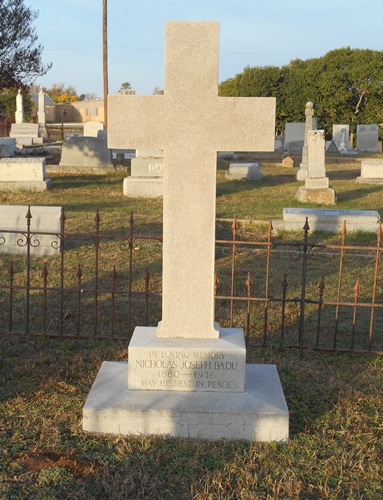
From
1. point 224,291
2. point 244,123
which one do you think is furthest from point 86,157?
point 244,123

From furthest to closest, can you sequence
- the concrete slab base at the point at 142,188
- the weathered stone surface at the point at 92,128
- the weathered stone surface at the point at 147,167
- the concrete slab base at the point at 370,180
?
the weathered stone surface at the point at 92,128, the concrete slab base at the point at 370,180, the weathered stone surface at the point at 147,167, the concrete slab base at the point at 142,188

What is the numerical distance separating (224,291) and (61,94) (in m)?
77.5

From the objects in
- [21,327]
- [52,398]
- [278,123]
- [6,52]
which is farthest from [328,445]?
Result: [278,123]

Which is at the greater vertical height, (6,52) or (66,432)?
(6,52)

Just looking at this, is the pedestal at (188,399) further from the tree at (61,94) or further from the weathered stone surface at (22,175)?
the tree at (61,94)

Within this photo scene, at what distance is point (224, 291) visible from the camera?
6820 mm

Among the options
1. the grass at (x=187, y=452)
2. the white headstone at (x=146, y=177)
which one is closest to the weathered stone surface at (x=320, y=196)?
the white headstone at (x=146, y=177)

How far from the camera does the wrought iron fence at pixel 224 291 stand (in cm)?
520

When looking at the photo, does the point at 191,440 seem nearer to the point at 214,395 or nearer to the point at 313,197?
the point at 214,395

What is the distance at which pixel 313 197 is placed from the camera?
13.9 metres

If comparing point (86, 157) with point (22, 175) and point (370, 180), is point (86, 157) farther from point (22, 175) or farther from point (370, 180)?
point (370, 180)

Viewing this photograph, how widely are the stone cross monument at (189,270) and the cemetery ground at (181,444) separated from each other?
0.44ft

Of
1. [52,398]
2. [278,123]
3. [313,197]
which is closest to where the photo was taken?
[52,398]

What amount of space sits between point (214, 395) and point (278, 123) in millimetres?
38926
